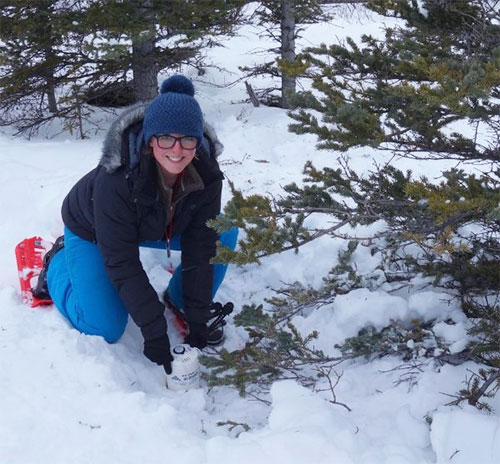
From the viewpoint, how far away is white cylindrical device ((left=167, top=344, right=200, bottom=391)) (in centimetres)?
309

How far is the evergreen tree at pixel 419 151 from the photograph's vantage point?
215 centimetres

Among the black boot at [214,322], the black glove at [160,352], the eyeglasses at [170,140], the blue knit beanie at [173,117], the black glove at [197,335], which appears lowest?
the black boot at [214,322]

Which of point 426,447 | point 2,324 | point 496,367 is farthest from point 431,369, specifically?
point 2,324

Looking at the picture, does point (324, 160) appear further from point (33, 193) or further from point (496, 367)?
point (496, 367)

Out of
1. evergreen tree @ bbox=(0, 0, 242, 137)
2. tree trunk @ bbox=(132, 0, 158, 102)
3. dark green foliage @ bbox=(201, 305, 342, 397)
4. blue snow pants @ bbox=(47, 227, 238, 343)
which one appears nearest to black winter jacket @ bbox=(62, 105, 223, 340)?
blue snow pants @ bbox=(47, 227, 238, 343)

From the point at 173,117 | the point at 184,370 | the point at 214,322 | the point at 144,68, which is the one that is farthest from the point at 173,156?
the point at 144,68

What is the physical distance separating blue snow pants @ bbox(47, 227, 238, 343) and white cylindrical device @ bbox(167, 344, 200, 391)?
50 cm

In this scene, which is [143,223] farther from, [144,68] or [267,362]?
[144,68]

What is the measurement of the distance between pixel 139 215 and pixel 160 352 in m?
0.81

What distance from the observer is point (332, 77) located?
266 cm

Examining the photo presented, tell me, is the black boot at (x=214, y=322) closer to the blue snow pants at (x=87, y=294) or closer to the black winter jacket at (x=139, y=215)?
the black winter jacket at (x=139, y=215)

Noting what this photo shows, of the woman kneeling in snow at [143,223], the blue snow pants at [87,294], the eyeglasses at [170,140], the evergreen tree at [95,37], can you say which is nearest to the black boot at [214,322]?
the woman kneeling in snow at [143,223]

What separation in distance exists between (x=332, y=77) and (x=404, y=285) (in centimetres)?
154

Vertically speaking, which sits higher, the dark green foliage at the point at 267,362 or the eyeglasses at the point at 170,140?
the eyeglasses at the point at 170,140
